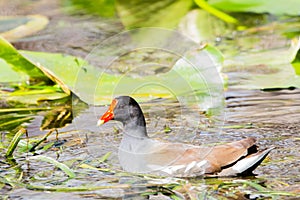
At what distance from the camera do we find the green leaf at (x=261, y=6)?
20.3 feet

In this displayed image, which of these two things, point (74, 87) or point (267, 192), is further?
point (74, 87)

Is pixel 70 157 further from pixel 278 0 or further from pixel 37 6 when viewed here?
pixel 37 6

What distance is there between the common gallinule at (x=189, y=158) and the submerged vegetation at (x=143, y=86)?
0.16ft

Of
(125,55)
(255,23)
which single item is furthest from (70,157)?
(255,23)

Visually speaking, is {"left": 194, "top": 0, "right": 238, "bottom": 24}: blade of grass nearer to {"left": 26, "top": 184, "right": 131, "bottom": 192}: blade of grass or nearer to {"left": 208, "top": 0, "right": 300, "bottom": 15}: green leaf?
{"left": 208, "top": 0, "right": 300, "bottom": 15}: green leaf

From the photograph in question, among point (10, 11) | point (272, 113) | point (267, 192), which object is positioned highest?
point (10, 11)

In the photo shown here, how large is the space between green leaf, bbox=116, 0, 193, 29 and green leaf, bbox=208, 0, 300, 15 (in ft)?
0.95

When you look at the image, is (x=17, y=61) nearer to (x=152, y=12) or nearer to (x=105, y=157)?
(x=105, y=157)

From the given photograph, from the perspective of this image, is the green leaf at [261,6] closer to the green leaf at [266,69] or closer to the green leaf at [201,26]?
the green leaf at [201,26]

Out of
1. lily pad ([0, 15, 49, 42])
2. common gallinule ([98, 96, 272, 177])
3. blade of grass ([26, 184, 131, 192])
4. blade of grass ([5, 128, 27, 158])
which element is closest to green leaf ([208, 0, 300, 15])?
lily pad ([0, 15, 49, 42])

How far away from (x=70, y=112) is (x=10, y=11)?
9.07 feet

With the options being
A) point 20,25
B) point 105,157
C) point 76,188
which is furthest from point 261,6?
point 76,188

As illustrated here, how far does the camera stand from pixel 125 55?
232 inches

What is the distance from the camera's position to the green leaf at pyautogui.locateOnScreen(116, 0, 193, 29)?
6.37 metres
